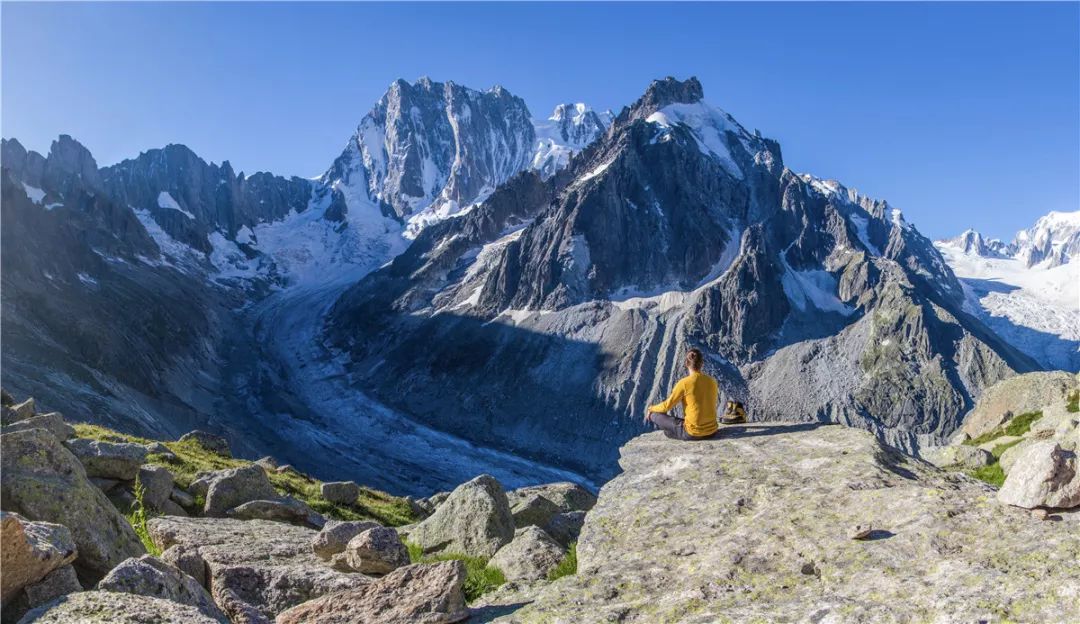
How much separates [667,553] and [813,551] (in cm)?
157

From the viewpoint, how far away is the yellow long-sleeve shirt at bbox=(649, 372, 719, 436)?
12.9 metres

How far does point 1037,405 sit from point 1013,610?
3076cm

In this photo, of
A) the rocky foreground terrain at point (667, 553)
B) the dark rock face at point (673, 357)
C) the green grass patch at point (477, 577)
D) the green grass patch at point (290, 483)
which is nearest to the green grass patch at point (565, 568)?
the rocky foreground terrain at point (667, 553)

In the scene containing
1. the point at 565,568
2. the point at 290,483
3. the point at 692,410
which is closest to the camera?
the point at 565,568

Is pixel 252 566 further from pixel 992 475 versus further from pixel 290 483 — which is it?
pixel 290 483

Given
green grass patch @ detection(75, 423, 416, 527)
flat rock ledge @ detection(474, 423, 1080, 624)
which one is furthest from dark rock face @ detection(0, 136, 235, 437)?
flat rock ledge @ detection(474, 423, 1080, 624)

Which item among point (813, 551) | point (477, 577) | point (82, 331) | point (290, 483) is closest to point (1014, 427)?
point (813, 551)

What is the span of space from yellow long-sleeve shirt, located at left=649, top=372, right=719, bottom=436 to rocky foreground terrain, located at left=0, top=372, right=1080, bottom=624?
1.69ft

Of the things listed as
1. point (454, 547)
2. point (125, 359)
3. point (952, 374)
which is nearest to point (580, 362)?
point (952, 374)

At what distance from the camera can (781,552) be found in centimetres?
717

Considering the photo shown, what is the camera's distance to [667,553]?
7820mm

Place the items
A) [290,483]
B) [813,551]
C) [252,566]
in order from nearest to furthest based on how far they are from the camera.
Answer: [813,551], [252,566], [290,483]

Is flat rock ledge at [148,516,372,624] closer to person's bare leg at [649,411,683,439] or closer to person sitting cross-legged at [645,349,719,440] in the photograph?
person's bare leg at [649,411,683,439]

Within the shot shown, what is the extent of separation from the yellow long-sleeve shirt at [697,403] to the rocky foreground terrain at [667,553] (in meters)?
0.51
